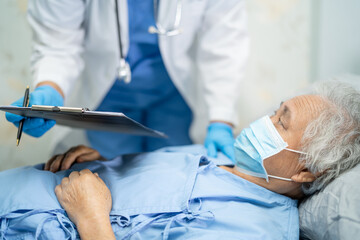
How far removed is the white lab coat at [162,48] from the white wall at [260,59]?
Answer: 1.43 ft

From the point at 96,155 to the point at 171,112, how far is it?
0.59 m

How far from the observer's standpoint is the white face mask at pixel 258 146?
1121 mm

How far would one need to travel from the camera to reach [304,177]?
1.12 meters

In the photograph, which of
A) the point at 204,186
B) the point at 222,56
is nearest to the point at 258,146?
the point at 204,186

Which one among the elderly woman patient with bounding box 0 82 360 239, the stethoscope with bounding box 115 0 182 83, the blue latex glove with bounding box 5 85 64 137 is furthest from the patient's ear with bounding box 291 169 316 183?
the blue latex glove with bounding box 5 85 64 137

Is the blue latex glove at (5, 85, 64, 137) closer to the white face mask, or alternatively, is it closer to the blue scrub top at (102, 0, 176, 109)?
the blue scrub top at (102, 0, 176, 109)

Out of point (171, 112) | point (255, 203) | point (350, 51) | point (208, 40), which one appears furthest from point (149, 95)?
point (350, 51)

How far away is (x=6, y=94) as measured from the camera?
77.1 inches

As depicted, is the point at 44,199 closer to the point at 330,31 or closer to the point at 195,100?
the point at 195,100

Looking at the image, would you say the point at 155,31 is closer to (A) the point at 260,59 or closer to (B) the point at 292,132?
(B) the point at 292,132

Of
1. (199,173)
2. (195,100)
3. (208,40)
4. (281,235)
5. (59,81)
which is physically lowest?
(281,235)

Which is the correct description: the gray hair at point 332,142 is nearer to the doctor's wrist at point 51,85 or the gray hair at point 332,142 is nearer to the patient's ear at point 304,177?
the patient's ear at point 304,177

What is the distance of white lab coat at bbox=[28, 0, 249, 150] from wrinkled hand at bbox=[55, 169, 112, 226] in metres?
0.55

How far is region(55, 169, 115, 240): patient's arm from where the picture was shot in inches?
36.9
